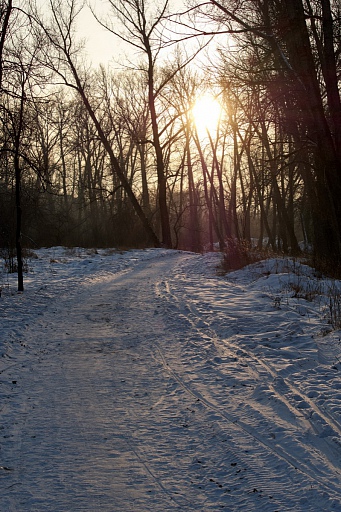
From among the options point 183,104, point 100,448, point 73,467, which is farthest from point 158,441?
point 183,104

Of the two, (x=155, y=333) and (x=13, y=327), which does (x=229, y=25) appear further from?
(x=13, y=327)

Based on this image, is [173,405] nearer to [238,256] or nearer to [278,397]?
[278,397]

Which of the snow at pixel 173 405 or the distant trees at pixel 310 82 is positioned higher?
the distant trees at pixel 310 82

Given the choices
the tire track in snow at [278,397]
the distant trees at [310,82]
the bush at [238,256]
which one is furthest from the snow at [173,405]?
the bush at [238,256]

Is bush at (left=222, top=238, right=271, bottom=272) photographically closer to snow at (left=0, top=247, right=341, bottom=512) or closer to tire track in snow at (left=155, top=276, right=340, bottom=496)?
snow at (left=0, top=247, right=341, bottom=512)

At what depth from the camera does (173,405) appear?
13.8ft

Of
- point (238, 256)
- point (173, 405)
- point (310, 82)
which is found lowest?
point (173, 405)

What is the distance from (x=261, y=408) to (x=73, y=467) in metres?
1.81

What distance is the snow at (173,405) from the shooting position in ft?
9.54

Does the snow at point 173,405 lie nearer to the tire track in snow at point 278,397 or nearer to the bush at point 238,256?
the tire track in snow at point 278,397

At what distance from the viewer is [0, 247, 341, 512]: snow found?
291cm

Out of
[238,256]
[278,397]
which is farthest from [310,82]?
[278,397]

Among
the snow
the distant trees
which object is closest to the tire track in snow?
the snow

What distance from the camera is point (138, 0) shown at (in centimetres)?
2461
